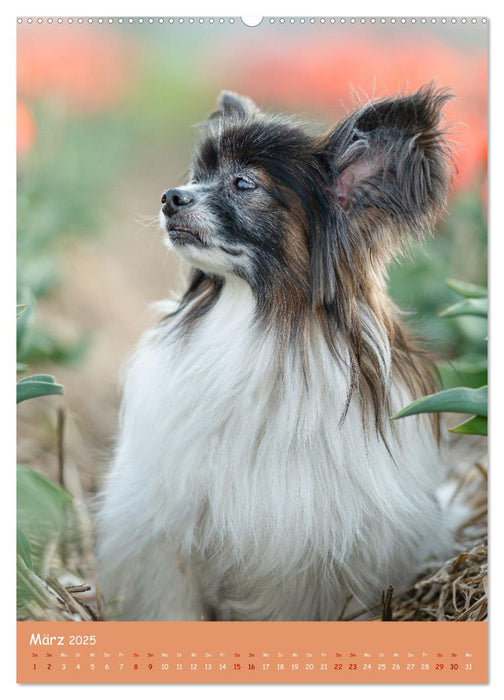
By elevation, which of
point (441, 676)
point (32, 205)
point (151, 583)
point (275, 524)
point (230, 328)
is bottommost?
point (441, 676)

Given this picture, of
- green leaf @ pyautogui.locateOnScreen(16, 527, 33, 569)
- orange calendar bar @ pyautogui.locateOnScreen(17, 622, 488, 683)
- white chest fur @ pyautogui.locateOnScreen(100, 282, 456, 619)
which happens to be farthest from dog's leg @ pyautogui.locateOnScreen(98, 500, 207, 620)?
green leaf @ pyautogui.locateOnScreen(16, 527, 33, 569)

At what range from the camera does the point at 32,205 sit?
3.13 meters

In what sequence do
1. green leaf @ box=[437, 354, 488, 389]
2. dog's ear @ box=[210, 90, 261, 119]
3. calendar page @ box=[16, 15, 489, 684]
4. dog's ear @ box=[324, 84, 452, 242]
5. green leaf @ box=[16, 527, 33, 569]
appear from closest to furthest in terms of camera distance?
dog's ear @ box=[324, 84, 452, 242], calendar page @ box=[16, 15, 489, 684], green leaf @ box=[16, 527, 33, 569], dog's ear @ box=[210, 90, 261, 119], green leaf @ box=[437, 354, 488, 389]

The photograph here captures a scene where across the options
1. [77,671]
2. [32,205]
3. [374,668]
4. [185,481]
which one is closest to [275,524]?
[185,481]

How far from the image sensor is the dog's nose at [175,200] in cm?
210

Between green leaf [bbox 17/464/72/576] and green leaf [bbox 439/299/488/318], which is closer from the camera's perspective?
green leaf [bbox 17/464/72/576]

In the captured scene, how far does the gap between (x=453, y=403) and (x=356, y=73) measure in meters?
1.01

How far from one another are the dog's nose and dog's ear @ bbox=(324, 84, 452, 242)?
353 mm

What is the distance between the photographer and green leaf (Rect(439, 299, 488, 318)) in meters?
2.33

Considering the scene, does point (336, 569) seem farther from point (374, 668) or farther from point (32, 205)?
point (32, 205)

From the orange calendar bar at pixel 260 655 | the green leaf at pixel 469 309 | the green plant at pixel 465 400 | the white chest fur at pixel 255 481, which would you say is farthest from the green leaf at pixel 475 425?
the orange calendar bar at pixel 260 655

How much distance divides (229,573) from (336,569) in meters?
0.29

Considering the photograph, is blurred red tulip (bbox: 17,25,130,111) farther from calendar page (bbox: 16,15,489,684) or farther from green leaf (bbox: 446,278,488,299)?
green leaf (bbox: 446,278,488,299)

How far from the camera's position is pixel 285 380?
2.14 m
